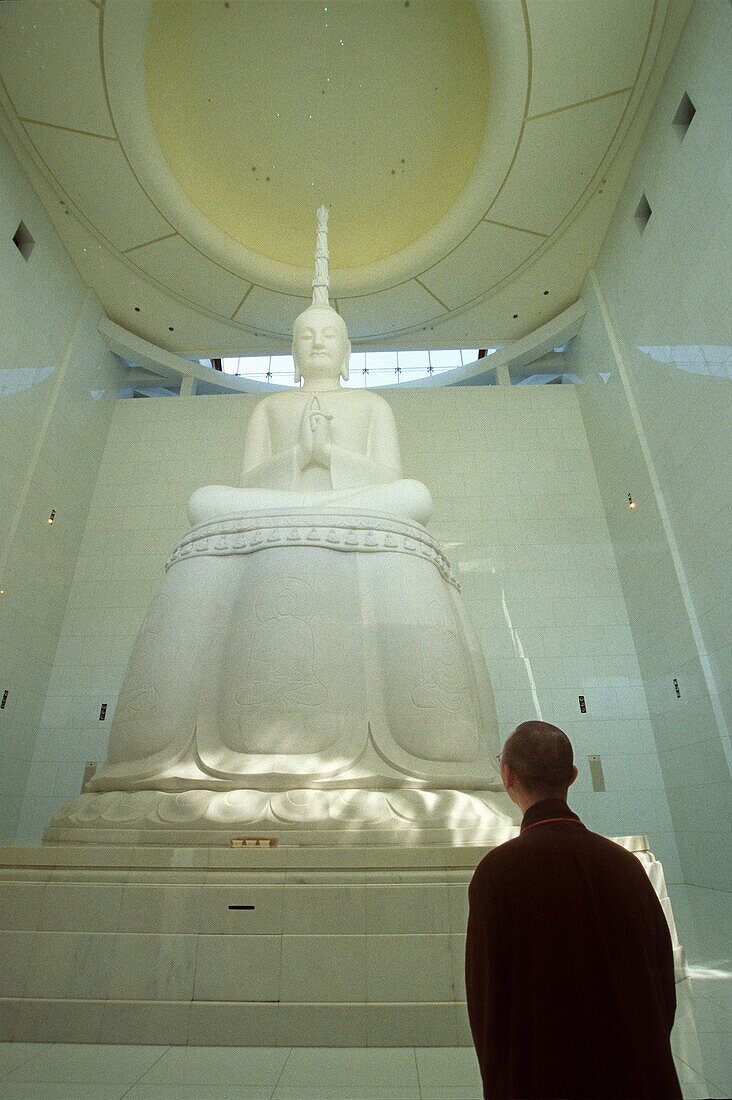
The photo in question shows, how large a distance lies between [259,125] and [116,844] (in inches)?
236

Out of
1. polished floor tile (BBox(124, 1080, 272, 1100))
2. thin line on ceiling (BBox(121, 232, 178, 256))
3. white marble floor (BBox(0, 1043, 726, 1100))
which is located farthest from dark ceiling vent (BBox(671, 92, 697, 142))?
polished floor tile (BBox(124, 1080, 272, 1100))

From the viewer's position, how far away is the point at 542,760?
113cm

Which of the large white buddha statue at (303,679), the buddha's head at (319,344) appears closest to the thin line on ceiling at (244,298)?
the buddha's head at (319,344)

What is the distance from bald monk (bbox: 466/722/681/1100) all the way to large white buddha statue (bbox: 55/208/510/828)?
56.5 inches

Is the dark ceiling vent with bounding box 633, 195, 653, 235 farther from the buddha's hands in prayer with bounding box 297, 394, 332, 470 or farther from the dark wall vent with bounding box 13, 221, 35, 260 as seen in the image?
the dark wall vent with bounding box 13, 221, 35, 260

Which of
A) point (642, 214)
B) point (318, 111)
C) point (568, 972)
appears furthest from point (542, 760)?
point (318, 111)

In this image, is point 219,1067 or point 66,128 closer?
point 219,1067

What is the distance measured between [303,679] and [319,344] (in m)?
3.04

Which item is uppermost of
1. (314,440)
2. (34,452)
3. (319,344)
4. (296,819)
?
(319,344)

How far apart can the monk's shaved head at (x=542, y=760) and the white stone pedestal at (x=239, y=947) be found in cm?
99

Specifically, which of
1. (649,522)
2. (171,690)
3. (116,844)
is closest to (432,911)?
(116,844)

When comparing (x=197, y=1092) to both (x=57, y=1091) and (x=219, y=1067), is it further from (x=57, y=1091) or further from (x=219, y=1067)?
(x=57, y=1091)

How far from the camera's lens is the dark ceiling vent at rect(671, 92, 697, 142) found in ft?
15.3

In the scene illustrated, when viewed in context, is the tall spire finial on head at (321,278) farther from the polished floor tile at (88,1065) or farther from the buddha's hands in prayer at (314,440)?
the polished floor tile at (88,1065)
